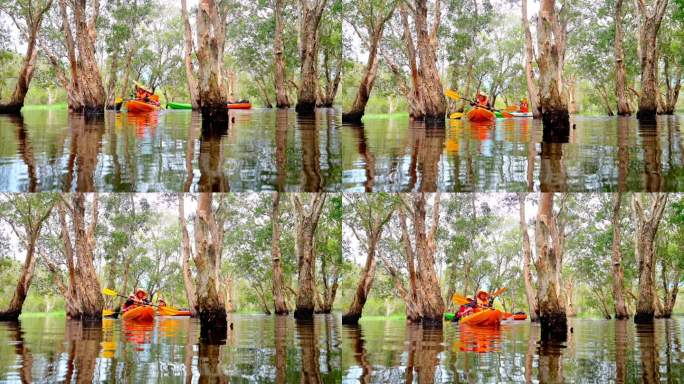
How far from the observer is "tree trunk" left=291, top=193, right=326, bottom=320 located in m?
18.1

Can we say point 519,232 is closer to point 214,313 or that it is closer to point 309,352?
point 214,313

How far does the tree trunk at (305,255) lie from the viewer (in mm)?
18094

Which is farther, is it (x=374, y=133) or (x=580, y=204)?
(x=580, y=204)

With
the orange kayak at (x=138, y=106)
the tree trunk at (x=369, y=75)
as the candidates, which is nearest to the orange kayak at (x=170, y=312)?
the tree trunk at (x=369, y=75)

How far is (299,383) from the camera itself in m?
7.31

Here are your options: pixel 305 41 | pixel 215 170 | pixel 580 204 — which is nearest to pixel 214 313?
pixel 215 170

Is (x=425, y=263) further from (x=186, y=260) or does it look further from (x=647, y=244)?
(x=647, y=244)

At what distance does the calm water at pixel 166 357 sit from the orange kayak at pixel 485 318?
17.8 ft

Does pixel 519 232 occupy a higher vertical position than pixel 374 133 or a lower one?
lower

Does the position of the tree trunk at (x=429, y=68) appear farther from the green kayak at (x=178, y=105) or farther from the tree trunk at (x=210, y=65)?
the green kayak at (x=178, y=105)

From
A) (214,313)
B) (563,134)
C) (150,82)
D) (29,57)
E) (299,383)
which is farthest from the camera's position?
(150,82)

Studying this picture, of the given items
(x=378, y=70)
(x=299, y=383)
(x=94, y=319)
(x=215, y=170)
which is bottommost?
(x=94, y=319)

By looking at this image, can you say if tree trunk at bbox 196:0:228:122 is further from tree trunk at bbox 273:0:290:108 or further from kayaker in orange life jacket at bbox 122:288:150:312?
tree trunk at bbox 273:0:290:108

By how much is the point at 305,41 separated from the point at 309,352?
49.2ft
